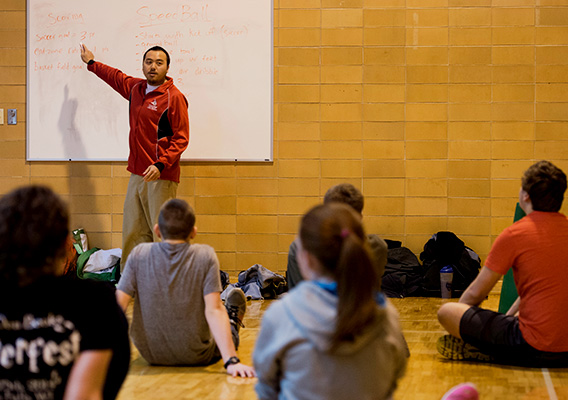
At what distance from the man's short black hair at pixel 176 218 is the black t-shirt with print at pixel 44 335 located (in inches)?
68.6

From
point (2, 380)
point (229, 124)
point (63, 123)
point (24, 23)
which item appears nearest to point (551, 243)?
point (2, 380)

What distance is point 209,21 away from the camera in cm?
607

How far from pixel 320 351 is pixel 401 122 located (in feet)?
15.9

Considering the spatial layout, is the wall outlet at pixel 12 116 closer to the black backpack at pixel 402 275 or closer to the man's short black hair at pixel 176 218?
the black backpack at pixel 402 275

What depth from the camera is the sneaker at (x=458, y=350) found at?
3.51m

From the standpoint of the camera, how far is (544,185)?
3.16 meters

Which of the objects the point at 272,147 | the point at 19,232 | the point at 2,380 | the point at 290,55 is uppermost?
the point at 290,55

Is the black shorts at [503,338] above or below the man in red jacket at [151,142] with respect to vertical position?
below

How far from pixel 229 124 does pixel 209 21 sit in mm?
921

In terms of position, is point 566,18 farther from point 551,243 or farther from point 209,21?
point 551,243

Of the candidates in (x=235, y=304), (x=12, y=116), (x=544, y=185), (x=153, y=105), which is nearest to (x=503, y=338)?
(x=544, y=185)

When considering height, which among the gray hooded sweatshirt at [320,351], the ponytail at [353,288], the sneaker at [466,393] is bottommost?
the sneaker at [466,393]

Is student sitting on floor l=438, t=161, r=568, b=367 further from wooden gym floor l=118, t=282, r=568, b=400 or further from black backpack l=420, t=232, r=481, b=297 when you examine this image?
black backpack l=420, t=232, r=481, b=297

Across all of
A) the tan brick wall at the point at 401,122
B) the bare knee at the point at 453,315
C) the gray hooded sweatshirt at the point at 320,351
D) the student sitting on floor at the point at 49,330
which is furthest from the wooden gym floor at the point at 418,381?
the tan brick wall at the point at 401,122
